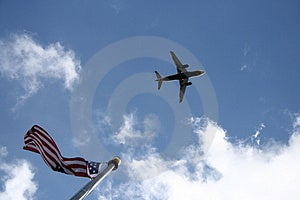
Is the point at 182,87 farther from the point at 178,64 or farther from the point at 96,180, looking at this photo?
the point at 96,180

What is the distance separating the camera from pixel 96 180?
15062mm

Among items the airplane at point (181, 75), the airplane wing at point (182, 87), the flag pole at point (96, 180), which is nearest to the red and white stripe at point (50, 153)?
the flag pole at point (96, 180)

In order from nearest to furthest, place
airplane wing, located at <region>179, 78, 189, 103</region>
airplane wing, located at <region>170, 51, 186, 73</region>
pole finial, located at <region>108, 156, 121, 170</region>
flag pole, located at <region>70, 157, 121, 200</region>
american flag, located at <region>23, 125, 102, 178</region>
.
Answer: flag pole, located at <region>70, 157, 121, 200</region> → pole finial, located at <region>108, 156, 121, 170</region> → american flag, located at <region>23, 125, 102, 178</region> → airplane wing, located at <region>170, 51, 186, 73</region> → airplane wing, located at <region>179, 78, 189, 103</region>

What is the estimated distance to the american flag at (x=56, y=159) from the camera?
16750 millimetres

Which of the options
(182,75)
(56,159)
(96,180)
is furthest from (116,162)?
(182,75)

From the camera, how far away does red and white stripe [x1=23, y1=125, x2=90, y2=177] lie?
16.8 meters

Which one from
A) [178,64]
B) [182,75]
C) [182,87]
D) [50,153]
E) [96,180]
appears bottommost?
[96,180]

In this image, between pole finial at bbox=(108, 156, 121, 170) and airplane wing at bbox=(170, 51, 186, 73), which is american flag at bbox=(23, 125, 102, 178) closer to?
pole finial at bbox=(108, 156, 121, 170)

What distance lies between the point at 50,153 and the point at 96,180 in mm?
3618

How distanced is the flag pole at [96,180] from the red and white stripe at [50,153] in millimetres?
1375

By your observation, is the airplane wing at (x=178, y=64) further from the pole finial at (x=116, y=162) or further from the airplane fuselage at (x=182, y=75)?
the pole finial at (x=116, y=162)

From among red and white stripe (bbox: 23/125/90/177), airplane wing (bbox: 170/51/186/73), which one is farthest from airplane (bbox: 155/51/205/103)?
red and white stripe (bbox: 23/125/90/177)

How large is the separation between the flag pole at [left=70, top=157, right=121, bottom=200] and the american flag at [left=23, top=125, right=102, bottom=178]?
32.2 inches

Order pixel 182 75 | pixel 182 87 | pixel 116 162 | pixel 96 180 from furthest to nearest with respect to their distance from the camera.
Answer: pixel 182 87, pixel 182 75, pixel 116 162, pixel 96 180
